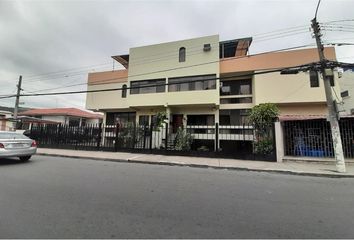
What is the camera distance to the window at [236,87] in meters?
19.0

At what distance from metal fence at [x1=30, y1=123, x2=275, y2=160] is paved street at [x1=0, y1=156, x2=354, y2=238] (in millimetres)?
5858

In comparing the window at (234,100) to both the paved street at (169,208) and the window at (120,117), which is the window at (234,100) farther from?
the paved street at (169,208)

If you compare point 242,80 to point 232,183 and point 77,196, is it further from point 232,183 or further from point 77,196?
point 77,196

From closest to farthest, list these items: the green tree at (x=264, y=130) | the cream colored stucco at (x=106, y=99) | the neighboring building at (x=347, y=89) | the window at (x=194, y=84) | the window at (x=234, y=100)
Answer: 1. the green tree at (x=264, y=130)
2. the window at (x=194, y=84)
3. the window at (x=234, y=100)
4. the neighboring building at (x=347, y=89)
5. the cream colored stucco at (x=106, y=99)

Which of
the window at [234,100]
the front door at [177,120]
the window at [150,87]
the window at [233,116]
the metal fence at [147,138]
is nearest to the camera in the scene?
the metal fence at [147,138]


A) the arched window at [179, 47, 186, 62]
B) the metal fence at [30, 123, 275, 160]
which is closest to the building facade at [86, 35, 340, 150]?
the arched window at [179, 47, 186, 62]

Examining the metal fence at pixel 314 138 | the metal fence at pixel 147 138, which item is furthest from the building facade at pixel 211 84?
the metal fence at pixel 314 138

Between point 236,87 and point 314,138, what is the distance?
7.79m

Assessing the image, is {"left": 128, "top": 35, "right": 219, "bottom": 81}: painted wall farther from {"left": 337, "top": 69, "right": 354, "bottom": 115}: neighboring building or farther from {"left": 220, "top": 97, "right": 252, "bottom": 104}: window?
{"left": 337, "top": 69, "right": 354, "bottom": 115}: neighboring building

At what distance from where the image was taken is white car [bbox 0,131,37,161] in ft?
30.4

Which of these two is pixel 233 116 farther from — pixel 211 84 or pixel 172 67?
pixel 172 67

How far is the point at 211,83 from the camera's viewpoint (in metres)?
18.0

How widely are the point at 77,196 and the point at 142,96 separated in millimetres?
15057

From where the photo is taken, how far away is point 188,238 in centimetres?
321
